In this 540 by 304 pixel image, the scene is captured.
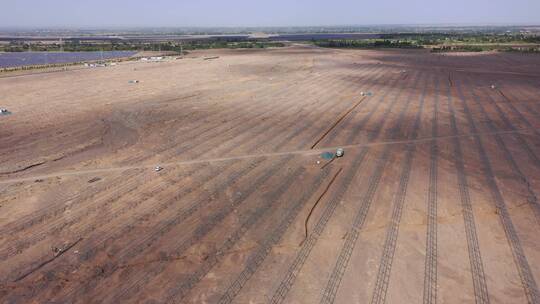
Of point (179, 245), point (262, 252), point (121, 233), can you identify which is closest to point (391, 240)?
point (262, 252)

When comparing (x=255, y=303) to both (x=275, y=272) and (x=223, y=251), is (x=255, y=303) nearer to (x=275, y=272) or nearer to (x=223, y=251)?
(x=275, y=272)

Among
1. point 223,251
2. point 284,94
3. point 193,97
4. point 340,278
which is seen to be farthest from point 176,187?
point 284,94

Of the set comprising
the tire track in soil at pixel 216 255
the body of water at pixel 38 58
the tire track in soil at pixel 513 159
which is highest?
the body of water at pixel 38 58

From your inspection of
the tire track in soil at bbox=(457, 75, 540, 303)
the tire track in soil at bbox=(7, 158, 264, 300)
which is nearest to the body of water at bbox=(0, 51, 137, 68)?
the tire track in soil at bbox=(7, 158, 264, 300)

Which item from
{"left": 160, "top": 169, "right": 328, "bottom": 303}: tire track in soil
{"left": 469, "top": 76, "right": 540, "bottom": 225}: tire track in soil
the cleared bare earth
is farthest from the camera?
{"left": 469, "top": 76, "right": 540, "bottom": 225}: tire track in soil

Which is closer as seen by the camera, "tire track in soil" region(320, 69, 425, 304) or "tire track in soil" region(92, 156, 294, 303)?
"tire track in soil" region(320, 69, 425, 304)

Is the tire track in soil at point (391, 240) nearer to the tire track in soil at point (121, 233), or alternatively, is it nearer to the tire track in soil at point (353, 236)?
the tire track in soil at point (353, 236)

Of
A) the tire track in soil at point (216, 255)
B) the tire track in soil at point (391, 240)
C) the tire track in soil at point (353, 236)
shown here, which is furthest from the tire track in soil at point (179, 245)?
the tire track in soil at point (391, 240)

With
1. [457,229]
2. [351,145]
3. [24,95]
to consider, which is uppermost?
[24,95]

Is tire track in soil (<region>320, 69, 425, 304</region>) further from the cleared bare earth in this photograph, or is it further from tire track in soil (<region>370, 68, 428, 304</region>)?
tire track in soil (<region>370, 68, 428, 304</region>)
